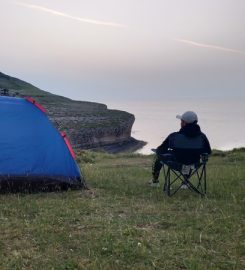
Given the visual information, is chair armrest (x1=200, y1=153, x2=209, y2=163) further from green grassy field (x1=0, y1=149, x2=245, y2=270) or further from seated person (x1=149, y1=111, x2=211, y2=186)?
green grassy field (x1=0, y1=149, x2=245, y2=270)

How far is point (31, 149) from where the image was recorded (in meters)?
8.58

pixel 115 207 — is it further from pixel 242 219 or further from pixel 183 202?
pixel 242 219

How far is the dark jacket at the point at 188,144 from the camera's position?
27.7 ft

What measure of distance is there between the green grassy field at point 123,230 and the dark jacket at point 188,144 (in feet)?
2.36

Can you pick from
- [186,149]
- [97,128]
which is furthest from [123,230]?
[97,128]

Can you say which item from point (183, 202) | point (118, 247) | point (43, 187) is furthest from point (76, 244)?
point (43, 187)

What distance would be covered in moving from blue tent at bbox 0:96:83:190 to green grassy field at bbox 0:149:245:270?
36cm

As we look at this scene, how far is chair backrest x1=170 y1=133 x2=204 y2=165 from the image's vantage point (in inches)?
332

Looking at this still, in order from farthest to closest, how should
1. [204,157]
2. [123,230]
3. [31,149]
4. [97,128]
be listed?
1. [97,128]
2. [31,149]
3. [204,157]
4. [123,230]

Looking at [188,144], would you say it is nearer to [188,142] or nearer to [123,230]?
[188,142]

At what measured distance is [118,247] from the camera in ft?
16.4

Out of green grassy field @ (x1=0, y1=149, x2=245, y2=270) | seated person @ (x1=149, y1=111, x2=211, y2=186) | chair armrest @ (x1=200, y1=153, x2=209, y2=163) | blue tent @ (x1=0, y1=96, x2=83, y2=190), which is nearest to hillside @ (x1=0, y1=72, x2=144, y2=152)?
blue tent @ (x1=0, y1=96, x2=83, y2=190)

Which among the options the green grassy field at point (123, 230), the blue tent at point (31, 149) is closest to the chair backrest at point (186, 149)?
the green grassy field at point (123, 230)

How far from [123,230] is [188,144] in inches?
128
